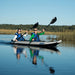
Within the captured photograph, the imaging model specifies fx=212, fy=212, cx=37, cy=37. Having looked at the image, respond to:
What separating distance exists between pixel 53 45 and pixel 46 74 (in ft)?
35.8

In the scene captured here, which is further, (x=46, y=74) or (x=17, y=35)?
(x=17, y=35)

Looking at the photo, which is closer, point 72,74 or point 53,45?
point 72,74

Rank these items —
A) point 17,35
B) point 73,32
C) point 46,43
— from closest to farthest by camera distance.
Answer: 1. point 46,43
2. point 17,35
3. point 73,32

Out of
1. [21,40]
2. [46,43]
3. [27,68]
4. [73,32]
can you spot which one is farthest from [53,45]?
[73,32]

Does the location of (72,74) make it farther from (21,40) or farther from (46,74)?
(21,40)

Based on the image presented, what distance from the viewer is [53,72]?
784cm

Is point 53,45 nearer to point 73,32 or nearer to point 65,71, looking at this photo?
point 65,71

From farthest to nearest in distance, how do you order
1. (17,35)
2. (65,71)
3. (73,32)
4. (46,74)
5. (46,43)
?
(73,32) < (17,35) < (46,43) < (65,71) < (46,74)

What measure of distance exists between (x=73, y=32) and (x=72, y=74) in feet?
102

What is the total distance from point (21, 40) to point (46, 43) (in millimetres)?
3603

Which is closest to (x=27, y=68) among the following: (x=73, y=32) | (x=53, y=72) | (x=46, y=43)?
(x=53, y=72)

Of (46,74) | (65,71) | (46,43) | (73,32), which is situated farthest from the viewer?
(73,32)

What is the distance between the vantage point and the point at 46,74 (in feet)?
24.6

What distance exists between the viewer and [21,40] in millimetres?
20844
